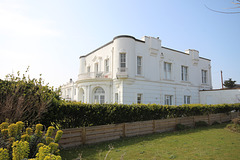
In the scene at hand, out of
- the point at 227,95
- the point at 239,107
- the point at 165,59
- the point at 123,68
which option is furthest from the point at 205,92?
the point at 123,68

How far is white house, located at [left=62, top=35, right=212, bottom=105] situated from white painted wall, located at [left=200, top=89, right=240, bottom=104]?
3.24 ft

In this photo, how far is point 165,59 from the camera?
71.9 feet

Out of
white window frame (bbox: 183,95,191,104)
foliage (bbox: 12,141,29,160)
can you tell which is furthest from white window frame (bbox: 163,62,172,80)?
foliage (bbox: 12,141,29,160)

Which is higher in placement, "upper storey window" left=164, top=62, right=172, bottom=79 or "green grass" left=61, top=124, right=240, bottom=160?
"upper storey window" left=164, top=62, right=172, bottom=79

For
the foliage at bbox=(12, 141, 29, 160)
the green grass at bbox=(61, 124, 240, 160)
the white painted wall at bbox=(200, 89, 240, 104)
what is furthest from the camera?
the white painted wall at bbox=(200, 89, 240, 104)

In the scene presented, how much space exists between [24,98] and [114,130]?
4.43 m

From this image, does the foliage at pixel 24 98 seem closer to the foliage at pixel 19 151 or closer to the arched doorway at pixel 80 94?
the foliage at pixel 19 151

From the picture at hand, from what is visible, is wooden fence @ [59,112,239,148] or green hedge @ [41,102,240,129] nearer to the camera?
wooden fence @ [59,112,239,148]

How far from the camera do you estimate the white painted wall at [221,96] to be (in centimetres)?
2195

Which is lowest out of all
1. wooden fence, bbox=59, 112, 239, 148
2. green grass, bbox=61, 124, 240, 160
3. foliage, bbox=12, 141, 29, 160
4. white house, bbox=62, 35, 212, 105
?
green grass, bbox=61, 124, 240, 160

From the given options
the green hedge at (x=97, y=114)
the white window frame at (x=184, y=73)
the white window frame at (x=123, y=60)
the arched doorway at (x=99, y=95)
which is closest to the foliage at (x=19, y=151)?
the green hedge at (x=97, y=114)

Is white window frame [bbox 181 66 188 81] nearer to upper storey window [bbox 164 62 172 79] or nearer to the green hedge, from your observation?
upper storey window [bbox 164 62 172 79]

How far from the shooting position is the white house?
717 inches

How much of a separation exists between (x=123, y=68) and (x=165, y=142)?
440 inches
